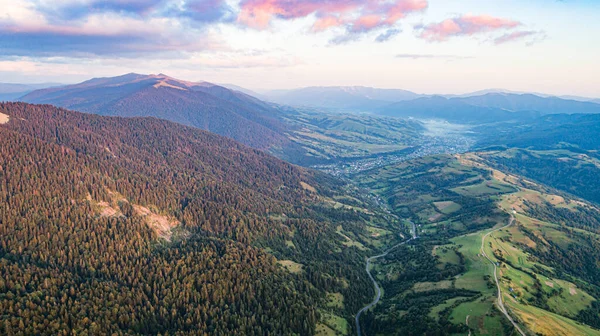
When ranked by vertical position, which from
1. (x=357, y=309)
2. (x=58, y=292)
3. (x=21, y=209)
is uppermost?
(x=21, y=209)

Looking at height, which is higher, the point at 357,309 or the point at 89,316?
the point at 89,316

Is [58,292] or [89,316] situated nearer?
[89,316]

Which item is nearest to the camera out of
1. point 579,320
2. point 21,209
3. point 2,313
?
point 2,313

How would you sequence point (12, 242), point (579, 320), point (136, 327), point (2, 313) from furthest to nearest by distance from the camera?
point (12, 242) → point (579, 320) → point (136, 327) → point (2, 313)

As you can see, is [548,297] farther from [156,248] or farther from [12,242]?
[12,242]

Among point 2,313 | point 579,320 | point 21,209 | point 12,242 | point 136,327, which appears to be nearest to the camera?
point 2,313

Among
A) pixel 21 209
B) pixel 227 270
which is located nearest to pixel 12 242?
pixel 21 209

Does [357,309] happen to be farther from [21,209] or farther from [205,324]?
[21,209]

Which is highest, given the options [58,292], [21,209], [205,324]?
[21,209]

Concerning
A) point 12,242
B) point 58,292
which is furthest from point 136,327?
point 12,242

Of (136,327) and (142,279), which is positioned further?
(142,279)
